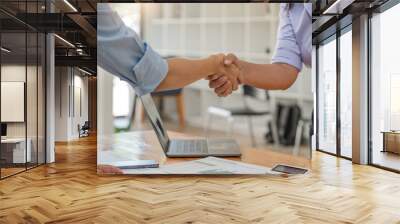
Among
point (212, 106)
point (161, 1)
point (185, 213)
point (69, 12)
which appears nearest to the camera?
point (185, 213)

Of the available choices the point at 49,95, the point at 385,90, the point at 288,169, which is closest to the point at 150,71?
the point at 288,169

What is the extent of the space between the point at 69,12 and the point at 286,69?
11.9 ft

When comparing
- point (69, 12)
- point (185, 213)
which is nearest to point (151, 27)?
point (69, 12)

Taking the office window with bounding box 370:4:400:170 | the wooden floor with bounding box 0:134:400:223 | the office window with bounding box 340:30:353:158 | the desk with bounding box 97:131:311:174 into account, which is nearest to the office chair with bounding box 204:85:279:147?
the desk with bounding box 97:131:311:174

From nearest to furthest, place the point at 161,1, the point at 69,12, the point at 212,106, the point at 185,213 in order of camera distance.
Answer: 1. the point at 185,213
2. the point at 212,106
3. the point at 161,1
4. the point at 69,12

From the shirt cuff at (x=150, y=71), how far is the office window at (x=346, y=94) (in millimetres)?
3811

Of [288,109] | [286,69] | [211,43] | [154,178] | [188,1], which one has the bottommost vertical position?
[154,178]

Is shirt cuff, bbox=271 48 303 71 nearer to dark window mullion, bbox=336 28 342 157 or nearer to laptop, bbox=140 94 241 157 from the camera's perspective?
laptop, bbox=140 94 241 157

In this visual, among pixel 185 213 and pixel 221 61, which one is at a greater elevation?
pixel 221 61

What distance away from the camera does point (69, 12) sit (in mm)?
6469

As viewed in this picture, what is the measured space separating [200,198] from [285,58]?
95.7 inches

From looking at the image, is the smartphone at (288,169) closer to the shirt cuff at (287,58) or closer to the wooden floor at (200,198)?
the wooden floor at (200,198)

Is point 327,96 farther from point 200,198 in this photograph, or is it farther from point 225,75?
point 200,198

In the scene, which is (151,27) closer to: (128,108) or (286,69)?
(128,108)
